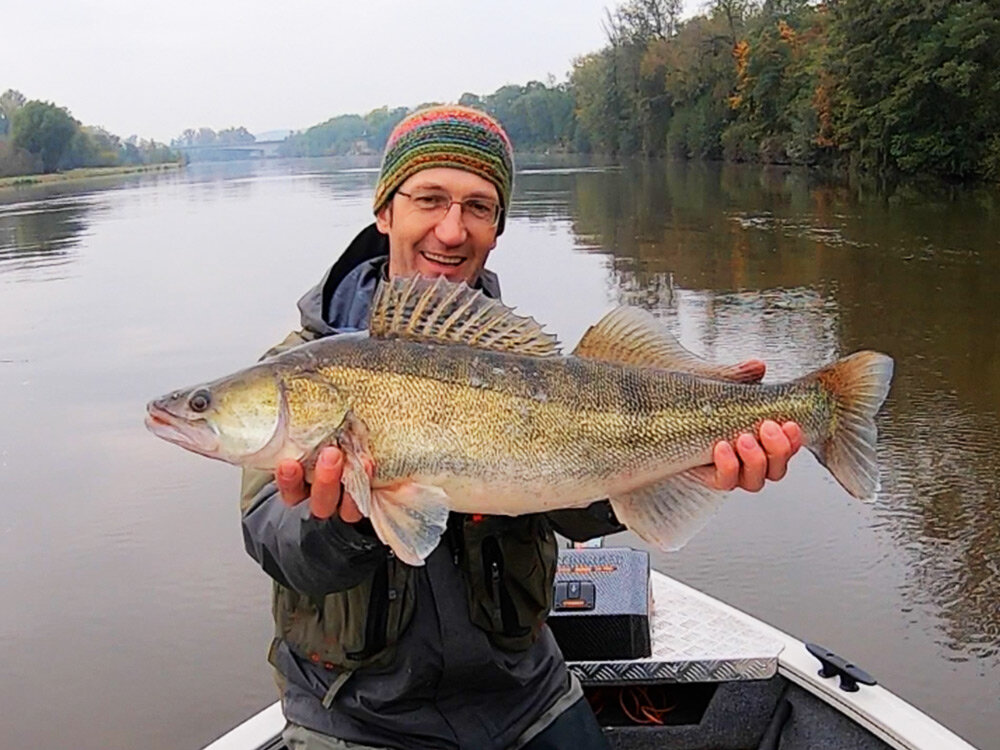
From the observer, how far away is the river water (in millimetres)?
6246

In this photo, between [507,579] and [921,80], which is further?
[921,80]

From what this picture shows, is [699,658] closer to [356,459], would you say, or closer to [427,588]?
[427,588]

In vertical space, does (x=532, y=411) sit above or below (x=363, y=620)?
above

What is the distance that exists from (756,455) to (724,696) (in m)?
1.80

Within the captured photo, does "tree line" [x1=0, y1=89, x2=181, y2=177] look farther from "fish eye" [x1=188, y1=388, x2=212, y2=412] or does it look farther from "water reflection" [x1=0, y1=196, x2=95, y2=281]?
"fish eye" [x1=188, y1=388, x2=212, y2=412]

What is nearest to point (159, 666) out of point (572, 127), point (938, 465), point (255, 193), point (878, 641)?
point (878, 641)

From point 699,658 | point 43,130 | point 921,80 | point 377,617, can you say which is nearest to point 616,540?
point 699,658

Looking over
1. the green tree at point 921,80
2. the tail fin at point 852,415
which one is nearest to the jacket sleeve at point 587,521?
the tail fin at point 852,415

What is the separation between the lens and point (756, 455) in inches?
104

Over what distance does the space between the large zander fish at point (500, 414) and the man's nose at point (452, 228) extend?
43 cm

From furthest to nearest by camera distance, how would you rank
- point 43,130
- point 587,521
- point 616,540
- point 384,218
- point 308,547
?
point 43,130
point 616,540
point 384,218
point 587,521
point 308,547

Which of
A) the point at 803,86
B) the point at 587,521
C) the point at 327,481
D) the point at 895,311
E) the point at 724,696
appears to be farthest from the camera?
the point at 803,86

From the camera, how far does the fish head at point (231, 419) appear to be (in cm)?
247

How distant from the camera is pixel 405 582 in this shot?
2.74 meters
